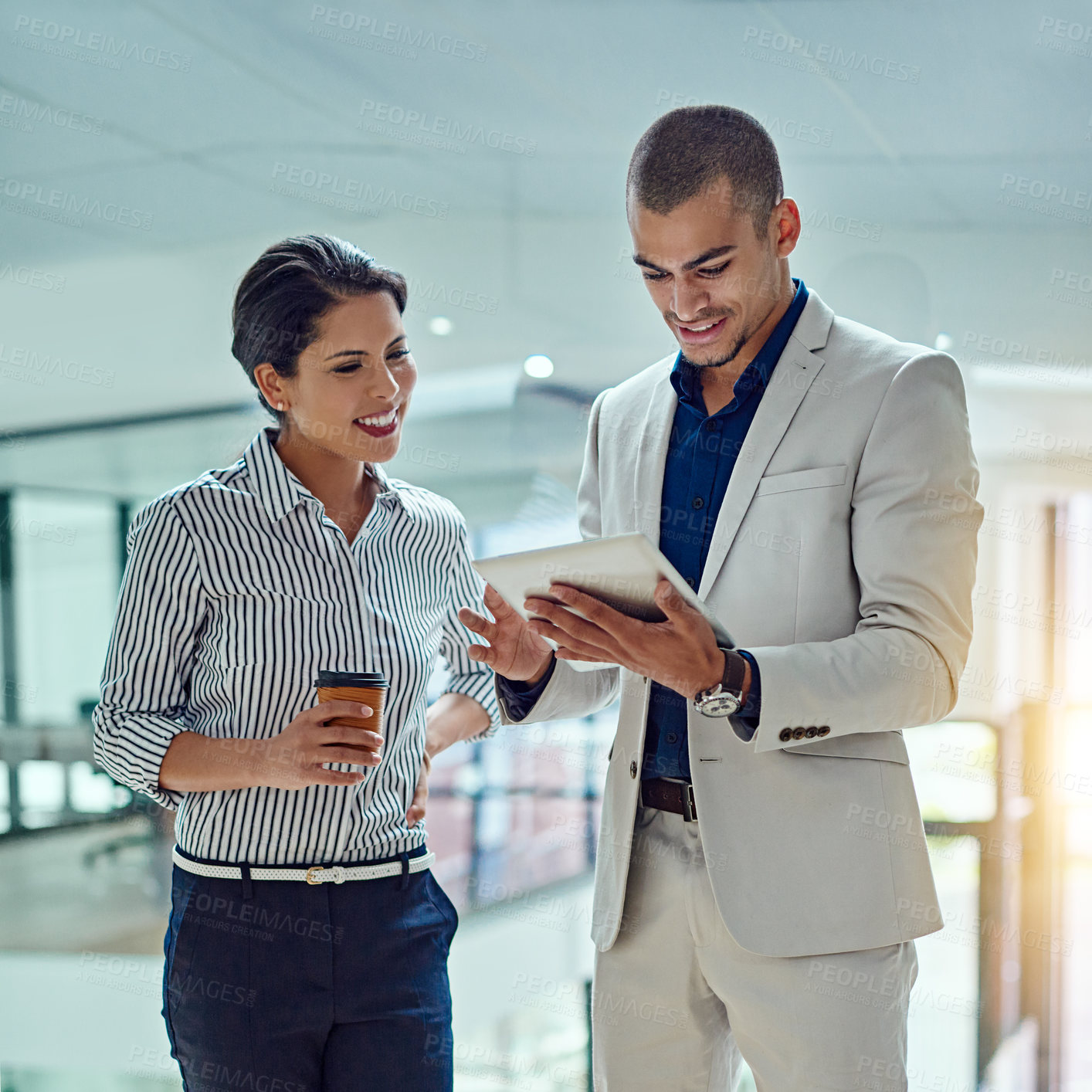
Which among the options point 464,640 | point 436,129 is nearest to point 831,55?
point 436,129

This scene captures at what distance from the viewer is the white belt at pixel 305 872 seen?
1.46m

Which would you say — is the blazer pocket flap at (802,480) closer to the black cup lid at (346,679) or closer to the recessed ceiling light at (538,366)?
the black cup lid at (346,679)

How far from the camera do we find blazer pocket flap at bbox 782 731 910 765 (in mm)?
1309

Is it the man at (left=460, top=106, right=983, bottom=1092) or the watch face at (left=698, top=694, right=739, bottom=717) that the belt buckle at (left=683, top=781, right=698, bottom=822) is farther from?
the watch face at (left=698, top=694, right=739, bottom=717)

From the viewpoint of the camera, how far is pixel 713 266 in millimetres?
1371

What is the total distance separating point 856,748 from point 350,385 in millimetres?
881

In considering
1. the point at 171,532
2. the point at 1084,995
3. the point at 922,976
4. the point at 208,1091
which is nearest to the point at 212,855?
the point at 208,1091

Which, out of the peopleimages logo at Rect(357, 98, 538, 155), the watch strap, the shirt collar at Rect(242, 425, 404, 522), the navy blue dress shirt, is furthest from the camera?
the peopleimages logo at Rect(357, 98, 538, 155)

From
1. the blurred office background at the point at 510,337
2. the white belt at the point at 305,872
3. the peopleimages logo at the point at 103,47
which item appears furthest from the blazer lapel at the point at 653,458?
the peopleimages logo at the point at 103,47

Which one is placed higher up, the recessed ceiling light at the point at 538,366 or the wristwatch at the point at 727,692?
the recessed ceiling light at the point at 538,366

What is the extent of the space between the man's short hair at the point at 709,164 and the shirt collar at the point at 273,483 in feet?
2.07

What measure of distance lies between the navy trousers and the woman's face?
648mm

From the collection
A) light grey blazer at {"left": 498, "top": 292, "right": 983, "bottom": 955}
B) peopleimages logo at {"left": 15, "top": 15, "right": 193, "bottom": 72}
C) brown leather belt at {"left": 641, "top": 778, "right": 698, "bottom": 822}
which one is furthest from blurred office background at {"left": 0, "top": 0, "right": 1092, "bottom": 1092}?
brown leather belt at {"left": 641, "top": 778, "right": 698, "bottom": 822}

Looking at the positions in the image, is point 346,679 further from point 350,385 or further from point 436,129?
point 436,129
